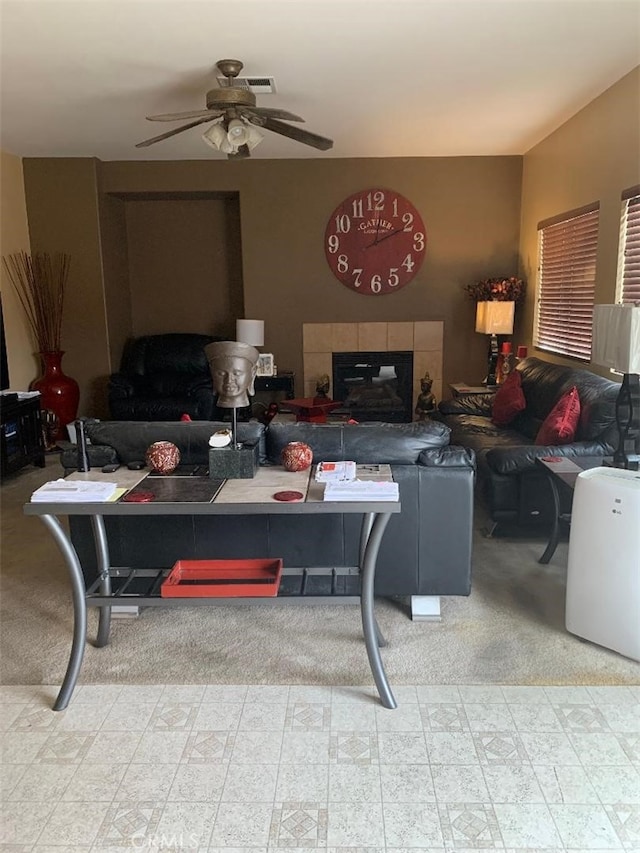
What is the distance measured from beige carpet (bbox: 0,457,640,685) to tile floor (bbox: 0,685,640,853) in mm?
93

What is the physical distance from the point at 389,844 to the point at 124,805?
77 centimetres

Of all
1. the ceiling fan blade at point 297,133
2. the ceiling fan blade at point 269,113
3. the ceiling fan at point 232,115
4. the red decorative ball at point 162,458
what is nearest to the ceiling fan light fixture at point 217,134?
the ceiling fan at point 232,115

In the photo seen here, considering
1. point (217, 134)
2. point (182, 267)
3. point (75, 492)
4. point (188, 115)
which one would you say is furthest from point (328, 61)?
point (182, 267)

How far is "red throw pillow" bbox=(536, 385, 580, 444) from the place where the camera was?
3703mm

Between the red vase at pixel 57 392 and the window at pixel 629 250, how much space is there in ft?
15.6

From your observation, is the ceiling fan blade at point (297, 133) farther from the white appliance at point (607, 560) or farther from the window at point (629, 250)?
the white appliance at point (607, 560)

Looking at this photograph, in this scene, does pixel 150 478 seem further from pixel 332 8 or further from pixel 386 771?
pixel 332 8

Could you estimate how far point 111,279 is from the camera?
21.1 ft

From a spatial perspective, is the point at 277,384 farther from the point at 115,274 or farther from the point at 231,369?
the point at 231,369

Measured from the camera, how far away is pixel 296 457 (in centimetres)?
250

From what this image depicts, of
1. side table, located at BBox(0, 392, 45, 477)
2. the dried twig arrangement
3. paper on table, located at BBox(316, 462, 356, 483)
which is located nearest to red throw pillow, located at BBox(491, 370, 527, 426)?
paper on table, located at BBox(316, 462, 356, 483)

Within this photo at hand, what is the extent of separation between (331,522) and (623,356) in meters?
1.51

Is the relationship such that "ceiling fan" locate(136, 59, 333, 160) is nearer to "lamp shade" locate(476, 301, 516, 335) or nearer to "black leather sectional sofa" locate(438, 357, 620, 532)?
"black leather sectional sofa" locate(438, 357, 620, 532)

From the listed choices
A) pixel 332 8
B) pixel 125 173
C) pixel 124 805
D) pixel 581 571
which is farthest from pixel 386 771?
pixel 125 173
